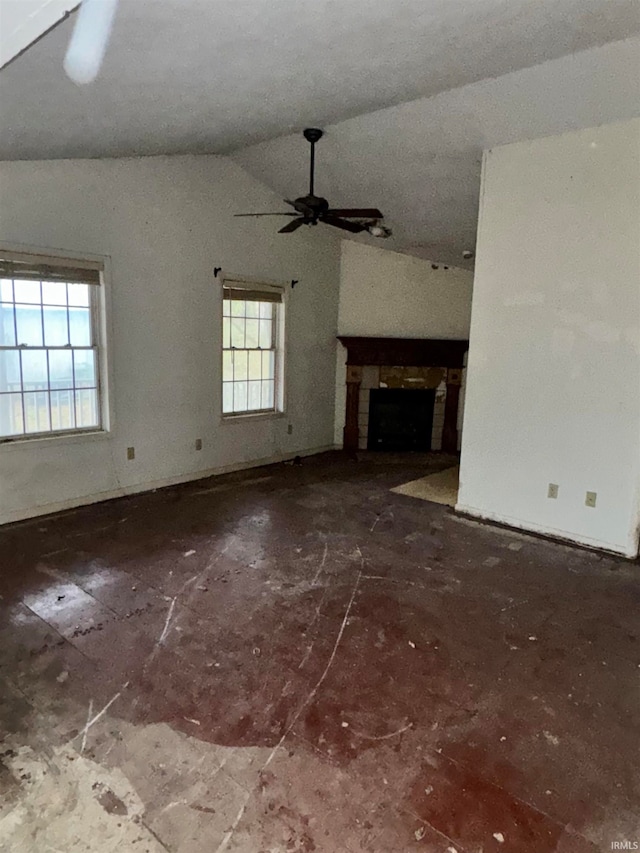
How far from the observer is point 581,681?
2.49m

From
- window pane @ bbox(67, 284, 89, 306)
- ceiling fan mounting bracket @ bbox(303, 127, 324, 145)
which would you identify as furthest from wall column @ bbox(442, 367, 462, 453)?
window pane @ bbox(67, 284, 89, 306)

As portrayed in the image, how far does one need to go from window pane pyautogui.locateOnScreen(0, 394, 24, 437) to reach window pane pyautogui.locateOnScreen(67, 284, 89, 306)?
877mm

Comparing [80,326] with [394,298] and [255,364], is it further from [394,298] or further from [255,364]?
[394,298]

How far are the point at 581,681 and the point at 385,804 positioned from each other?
1.19 meters

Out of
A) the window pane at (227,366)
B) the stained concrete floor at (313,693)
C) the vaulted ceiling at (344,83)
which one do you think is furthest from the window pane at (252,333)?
the stained concrete floor at (313,693)

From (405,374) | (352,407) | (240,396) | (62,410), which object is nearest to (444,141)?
(240,396)

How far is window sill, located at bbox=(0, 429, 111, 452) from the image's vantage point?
4.19m

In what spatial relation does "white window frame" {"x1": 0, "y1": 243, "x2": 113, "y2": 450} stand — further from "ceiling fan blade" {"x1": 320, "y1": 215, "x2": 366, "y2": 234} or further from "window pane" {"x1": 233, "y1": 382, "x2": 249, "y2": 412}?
"ceiling fan blade" {"x1": 320, "y1": 215, "x2": 366, "y2": 234}

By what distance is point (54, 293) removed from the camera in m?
4.34

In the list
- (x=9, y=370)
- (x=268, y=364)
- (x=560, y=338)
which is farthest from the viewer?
(x=268, y=364)

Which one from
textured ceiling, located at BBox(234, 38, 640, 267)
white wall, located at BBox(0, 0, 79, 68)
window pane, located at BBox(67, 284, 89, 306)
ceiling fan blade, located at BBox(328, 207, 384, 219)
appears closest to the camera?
white wall, located at BBox(0, 0, 79, 68)

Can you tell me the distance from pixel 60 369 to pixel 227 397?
1861 millimetres

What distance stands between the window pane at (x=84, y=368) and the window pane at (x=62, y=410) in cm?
13

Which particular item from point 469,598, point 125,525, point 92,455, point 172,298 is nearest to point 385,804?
point 469,598
